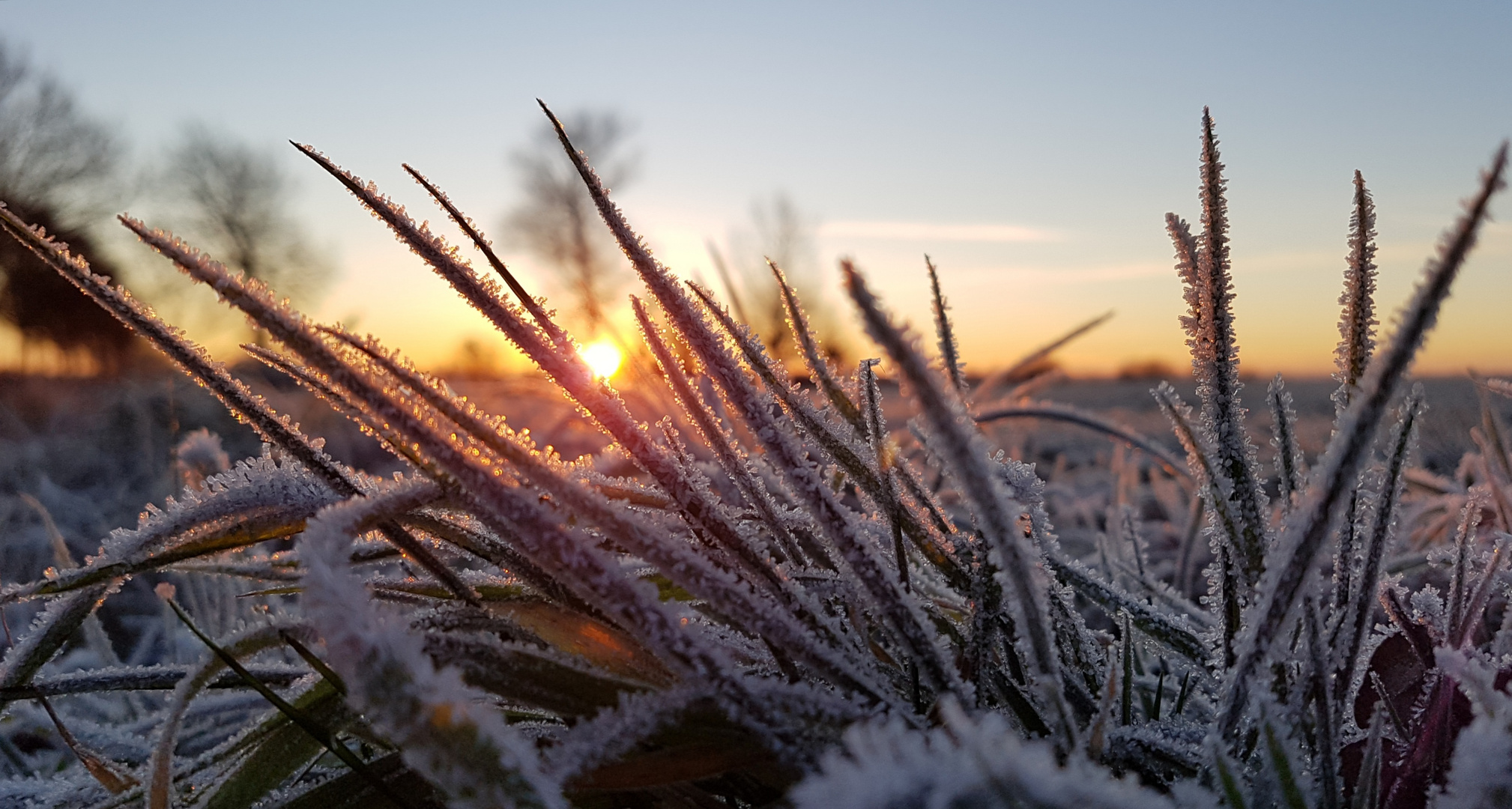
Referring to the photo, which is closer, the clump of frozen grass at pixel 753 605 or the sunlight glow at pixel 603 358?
the clump of frozen grass at pixel 753 605

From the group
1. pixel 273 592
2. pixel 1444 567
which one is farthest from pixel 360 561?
pixel 1444 567

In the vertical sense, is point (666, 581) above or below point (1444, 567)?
above

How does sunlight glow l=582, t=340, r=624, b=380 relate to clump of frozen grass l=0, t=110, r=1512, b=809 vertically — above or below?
above

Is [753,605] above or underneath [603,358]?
underneath

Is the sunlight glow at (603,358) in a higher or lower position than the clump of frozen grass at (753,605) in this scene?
higher

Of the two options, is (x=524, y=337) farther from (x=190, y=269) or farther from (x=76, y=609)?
(x=76, y=609)
